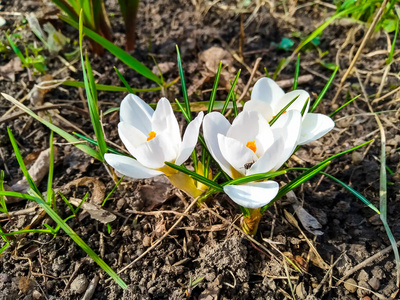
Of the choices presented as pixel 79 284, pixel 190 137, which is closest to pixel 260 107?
pixel 190 137

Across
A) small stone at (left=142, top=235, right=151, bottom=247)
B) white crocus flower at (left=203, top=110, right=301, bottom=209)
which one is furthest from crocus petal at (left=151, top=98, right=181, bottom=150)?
small stone at (left=142, top=235, right=151, bottom=247)

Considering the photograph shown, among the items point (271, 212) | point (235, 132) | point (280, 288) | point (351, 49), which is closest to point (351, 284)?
point (280, 288)

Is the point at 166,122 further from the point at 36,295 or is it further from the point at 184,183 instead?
the point at 36,295

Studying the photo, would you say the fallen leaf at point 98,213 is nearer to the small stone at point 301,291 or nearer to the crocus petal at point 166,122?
the crocus petal at point 166,122

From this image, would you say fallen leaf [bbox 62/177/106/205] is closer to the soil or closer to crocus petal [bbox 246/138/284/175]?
the soil

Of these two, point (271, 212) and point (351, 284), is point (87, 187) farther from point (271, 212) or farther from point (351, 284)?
point (351, 284)

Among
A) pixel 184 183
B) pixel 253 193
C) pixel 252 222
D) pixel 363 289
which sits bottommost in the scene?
pixel 363 289

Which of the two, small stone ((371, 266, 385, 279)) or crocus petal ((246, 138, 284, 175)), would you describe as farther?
small stone ((371, 266, 385, 279))
